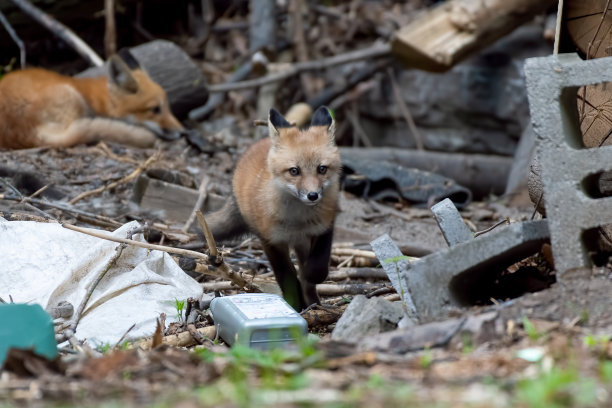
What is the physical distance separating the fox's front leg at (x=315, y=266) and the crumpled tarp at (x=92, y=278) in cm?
74

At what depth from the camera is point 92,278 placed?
14.2 feet

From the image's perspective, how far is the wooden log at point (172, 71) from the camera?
9.81 meters

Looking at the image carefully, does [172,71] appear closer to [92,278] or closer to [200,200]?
[200,200]

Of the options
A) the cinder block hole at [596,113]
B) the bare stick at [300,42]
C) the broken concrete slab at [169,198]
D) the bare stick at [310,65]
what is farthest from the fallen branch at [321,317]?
A: the bare stick at [300,42]

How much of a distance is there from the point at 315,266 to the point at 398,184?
3494 millimetres

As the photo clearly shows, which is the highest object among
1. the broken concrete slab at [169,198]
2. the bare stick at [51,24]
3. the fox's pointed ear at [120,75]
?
the bare stick at [51,24]

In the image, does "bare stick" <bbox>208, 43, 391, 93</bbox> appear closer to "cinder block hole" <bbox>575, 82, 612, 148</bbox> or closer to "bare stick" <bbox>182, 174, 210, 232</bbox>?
"bare stick" <bbox>182, 174, 210, 232</bbox>

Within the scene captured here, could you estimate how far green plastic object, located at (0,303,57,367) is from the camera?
309 cm

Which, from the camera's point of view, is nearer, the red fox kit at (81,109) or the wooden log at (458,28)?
the red fox kit at (81,109)

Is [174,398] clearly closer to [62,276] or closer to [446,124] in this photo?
[62,276]

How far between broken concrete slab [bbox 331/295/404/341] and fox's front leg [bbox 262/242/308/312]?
1.31m

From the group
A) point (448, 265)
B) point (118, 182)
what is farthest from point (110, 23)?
point (448, 265)

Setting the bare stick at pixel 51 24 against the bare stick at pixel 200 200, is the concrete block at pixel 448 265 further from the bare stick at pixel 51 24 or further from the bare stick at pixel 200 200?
the bare stick at pixel 51 24

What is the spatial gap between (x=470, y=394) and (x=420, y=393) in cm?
15
